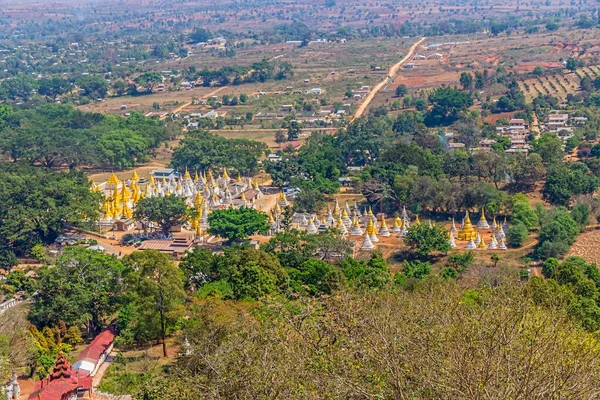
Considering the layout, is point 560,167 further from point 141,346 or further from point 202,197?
point 141,346

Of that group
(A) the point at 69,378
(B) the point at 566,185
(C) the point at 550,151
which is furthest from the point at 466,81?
(A) the point at 69,378

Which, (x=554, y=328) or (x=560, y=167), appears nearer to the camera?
(x=554, y=328)

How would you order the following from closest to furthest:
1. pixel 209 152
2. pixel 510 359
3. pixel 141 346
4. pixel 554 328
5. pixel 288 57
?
1. pixel 510 359
2. pixel 554 328
3. pixel 141 346
4. pixel 209 152
5. pixel 288 57

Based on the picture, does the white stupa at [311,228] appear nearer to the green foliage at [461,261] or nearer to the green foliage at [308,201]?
the green foliage at [308,201]

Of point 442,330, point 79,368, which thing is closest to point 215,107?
point 79,368

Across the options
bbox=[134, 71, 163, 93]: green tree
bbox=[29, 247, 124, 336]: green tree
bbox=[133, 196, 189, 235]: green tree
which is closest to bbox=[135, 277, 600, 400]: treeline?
bbox=[29, 247, 124, 336]: green tree

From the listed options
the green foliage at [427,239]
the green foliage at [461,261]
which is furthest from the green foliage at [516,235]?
the green foliage at [461,261]

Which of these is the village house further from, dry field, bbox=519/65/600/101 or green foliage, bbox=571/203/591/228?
dry field, bbox=519/65/600/101
